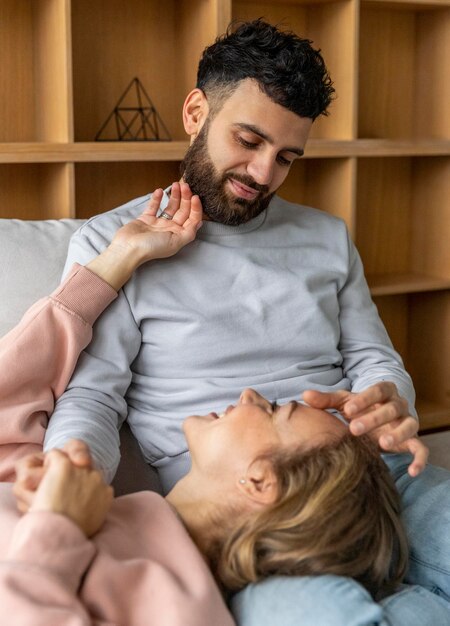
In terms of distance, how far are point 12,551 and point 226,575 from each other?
0.31 m

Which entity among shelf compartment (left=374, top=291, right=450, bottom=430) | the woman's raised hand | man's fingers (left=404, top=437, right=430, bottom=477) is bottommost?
shelf compartment (left=374, top=291, right=450, bottom=430)

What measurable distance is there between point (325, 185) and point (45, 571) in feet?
6.46

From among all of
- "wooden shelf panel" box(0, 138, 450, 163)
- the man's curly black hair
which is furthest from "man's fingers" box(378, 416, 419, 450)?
"wooden shelf panel" box(0, 138, 450, 163)

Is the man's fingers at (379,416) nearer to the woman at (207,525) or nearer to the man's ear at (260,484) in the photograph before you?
the woman at (207,525)

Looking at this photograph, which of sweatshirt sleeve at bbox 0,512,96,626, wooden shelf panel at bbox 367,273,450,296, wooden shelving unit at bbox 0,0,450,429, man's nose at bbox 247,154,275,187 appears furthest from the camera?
wooden shelf panel at bbox 367,273,450,296

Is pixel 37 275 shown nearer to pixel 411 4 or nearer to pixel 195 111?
pixel 195 111

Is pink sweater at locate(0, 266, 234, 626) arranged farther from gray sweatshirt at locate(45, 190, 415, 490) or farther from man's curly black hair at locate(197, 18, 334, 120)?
man's curly black hair at locate(197, 18, 334, 120)

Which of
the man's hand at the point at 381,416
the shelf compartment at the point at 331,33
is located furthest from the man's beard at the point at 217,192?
the shelf compartment at the point at 331,33

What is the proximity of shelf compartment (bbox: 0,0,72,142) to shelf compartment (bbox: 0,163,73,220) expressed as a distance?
0.08 metres

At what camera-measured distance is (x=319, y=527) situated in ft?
4.25

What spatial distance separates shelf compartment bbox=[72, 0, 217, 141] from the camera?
2.57 m

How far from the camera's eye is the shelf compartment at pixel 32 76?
7.78 feet

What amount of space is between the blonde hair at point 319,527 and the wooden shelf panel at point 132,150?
48.7 inches

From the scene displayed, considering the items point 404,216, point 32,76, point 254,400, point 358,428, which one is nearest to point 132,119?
point 32,76
